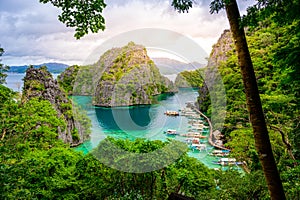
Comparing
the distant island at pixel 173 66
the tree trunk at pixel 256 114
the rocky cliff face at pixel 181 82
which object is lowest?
the tree trunk at pixel 256 114

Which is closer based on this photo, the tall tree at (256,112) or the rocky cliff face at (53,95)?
the tall tree at (256,112)

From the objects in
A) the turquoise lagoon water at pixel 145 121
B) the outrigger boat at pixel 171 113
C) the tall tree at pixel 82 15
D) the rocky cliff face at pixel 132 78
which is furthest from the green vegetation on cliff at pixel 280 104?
the rocky cliff face at pixel 132 78

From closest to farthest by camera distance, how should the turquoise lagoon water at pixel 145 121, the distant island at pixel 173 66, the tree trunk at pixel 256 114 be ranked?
the tree trunk at pixel 256 114 → the distant island at pixel 173 66 → the turquoise lagoon water at pixel 145 121

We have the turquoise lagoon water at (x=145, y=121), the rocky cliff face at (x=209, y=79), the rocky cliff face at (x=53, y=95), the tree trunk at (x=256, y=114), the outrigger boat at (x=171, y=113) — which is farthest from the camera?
the rocky cliff face at (x=53, y=95)

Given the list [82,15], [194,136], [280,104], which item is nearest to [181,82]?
[194,136]

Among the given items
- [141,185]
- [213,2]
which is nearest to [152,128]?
[141,185]

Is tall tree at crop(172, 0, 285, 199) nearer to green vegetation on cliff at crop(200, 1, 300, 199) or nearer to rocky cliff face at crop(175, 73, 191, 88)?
green vegetation on cliff at crop(200, 1, 300, 199)

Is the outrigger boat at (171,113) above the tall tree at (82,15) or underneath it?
underneath

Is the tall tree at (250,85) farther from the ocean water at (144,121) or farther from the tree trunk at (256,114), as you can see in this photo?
the ocean water at (144,121)

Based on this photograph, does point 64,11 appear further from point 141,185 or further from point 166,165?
point 141,185
